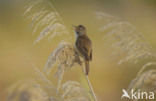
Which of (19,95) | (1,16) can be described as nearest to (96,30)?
(1,16)

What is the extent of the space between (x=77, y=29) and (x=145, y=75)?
43.0 inches

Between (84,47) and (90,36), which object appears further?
(90,36)

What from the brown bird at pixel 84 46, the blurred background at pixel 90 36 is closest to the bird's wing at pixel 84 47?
the brown bird at pixel 84 46

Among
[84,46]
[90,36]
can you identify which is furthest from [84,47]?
[90,36]

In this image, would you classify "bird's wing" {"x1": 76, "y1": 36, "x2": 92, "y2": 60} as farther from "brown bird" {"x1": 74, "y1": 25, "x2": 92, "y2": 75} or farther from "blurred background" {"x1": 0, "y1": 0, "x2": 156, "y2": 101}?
"blurred background" {"x1": 0, "y1": 0, "x2": 156, "y2": 101}

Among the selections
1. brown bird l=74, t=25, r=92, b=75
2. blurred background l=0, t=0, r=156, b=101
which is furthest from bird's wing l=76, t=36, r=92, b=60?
blurred background l=0, t=0, r=156, b=101

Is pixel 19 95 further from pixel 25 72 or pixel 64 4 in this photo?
pixel 64 4

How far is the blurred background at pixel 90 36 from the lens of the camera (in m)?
4.14

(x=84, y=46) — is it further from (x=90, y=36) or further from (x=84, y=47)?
(x=90, y=36)

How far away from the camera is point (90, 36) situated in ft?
14.6

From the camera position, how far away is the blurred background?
414cm

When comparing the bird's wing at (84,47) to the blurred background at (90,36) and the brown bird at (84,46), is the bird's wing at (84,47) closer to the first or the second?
the brown bird at (84,46)

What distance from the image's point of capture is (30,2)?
6.56 ft

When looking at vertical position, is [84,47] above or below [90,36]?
below
